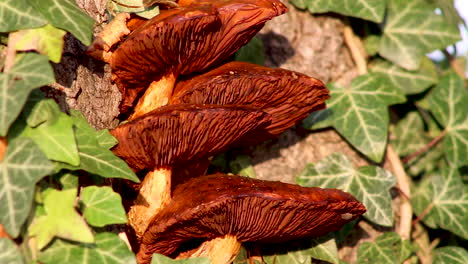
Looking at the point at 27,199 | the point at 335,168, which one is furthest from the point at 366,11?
the point at 27,199

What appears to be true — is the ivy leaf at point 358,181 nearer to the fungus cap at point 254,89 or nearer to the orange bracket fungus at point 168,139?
the fungus cap at point 254,89

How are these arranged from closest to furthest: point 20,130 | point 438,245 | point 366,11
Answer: point 20,130
point 366,11
point 438,245

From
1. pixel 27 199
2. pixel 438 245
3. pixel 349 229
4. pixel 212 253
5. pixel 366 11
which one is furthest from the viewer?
pixel 438 245

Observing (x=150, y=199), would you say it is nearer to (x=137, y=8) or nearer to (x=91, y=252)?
(x=91, y=252)

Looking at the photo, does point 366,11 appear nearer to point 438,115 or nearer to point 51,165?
point 438,115

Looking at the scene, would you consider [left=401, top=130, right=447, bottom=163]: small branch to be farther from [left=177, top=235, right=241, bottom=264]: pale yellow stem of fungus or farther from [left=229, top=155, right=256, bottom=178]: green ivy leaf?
[left=177, top=235, right=241, bottom=264]: pale yellow stem of fungus
